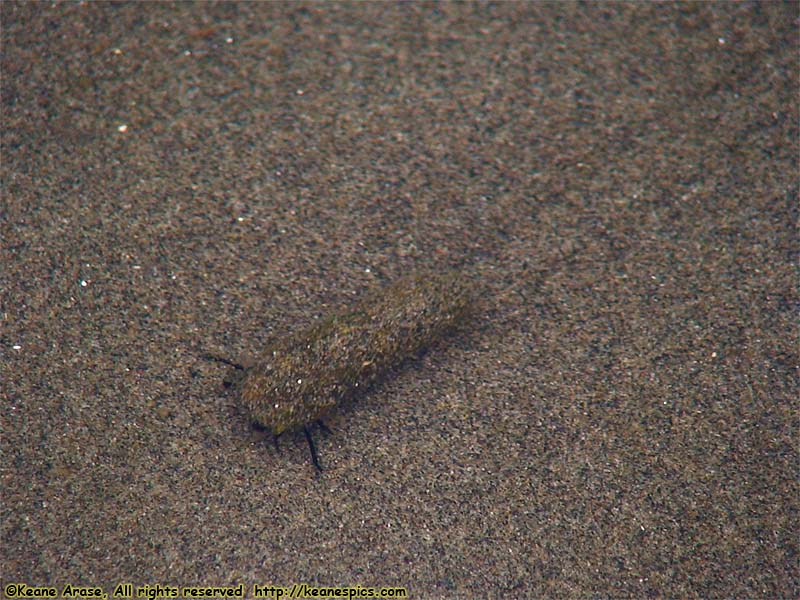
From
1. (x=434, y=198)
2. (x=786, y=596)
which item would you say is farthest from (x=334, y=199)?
(x=786, y=596)

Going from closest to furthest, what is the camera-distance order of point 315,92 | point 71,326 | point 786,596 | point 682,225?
point 786,596 → point 71,326 → point 682,225 → point 315,92

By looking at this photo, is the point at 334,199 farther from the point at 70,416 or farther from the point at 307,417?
the point at 70,416

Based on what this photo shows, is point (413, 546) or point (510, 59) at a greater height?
point (510, 59)

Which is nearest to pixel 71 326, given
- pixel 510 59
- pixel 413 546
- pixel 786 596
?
pixel 413 546

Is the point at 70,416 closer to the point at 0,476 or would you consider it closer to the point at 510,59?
the point at 0,476

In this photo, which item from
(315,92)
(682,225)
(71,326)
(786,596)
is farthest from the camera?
(315,92)

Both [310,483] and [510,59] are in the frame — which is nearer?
[310,483]

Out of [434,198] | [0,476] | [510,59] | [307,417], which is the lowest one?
[0,476]
